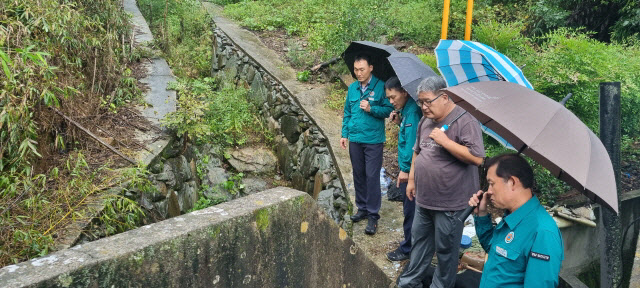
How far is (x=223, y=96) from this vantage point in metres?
8.45

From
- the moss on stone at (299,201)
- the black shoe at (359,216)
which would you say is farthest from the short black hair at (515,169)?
the black shoe at (359,216)

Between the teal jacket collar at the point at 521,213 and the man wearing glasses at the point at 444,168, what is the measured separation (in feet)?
2.69

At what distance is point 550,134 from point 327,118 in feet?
16.0

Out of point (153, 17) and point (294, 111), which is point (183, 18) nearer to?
point (153, 17)

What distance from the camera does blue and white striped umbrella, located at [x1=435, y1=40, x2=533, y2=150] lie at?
11.6 feet

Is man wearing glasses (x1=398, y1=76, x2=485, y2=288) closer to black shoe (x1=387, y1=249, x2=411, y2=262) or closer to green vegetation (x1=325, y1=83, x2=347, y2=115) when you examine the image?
black shoe (x1=387, y1=249, x2=411, y2=262)

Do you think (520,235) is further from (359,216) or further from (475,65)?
(359,216)

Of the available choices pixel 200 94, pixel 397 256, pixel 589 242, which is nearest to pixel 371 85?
pixel 397 256

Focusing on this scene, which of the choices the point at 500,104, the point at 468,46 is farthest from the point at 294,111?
the point at 500,104

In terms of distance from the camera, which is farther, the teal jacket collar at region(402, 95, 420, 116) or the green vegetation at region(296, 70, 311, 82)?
the green vegetation at region(296, 70, 311, 82)

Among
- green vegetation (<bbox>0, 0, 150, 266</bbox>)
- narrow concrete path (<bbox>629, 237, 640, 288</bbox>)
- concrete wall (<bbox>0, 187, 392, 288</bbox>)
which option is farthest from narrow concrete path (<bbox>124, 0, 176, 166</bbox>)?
narrow concrete path (<bbox>629, 237, 640, 288</bbox>)

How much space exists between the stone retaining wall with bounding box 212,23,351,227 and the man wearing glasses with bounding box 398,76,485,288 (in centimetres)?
175

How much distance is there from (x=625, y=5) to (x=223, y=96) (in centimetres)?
606

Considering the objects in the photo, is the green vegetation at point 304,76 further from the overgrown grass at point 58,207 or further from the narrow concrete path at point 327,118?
the overgrown grass at point 58,207
